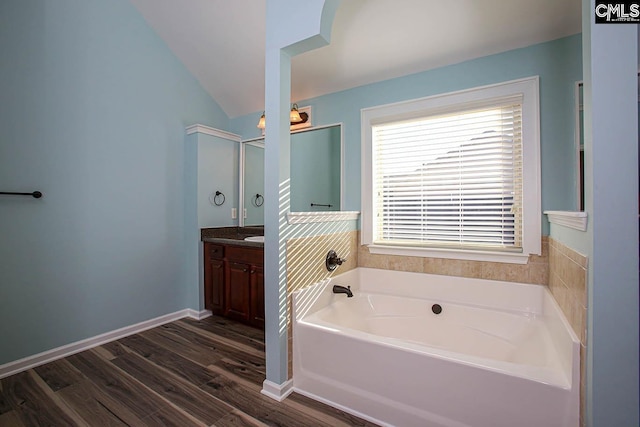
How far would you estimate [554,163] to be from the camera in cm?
205

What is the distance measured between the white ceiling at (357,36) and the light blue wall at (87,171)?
370 mm

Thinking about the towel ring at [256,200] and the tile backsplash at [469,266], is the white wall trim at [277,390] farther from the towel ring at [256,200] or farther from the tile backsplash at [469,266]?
the towel ring at [256,200]

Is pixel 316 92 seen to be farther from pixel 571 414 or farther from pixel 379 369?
pixel 571 414

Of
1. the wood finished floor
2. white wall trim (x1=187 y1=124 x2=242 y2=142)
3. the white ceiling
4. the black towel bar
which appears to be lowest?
the wood finished floor

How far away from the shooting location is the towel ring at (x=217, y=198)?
335 centimetres

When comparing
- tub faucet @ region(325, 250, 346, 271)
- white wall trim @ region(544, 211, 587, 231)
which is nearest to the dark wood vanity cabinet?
tub faucet @ region(325, 250, 346, 271)

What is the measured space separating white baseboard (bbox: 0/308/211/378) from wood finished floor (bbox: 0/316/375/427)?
0.20 ft

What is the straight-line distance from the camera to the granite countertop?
292 centimetres

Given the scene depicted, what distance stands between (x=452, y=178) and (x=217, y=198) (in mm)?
2361

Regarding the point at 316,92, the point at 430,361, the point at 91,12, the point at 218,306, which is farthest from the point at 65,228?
the point at 430,361

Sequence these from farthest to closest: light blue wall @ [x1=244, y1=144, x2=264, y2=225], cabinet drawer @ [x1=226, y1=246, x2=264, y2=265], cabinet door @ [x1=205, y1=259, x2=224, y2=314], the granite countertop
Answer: light blue wall @ [x1=244, y1=144, x2=264, y2=225] → cabinet door @ [x1=205, y1=259, x2=224, y2=314] → the granite countertop → cabinet drawer @ [x1=226, y1=246, x2=264, y2=265]

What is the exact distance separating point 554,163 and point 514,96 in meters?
0.53

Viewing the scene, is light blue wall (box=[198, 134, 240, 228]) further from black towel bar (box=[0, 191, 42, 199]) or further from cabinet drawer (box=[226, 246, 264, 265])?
black towel bar (box=[0, 191, 42, 199])

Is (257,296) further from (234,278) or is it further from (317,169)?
(317,169)
